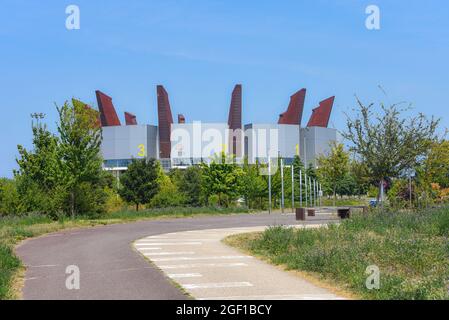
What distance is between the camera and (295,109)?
372 feet

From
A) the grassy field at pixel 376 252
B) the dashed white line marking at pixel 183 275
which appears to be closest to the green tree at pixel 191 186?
the grassy field at pixel 376 252

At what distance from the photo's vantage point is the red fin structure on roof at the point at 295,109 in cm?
11294

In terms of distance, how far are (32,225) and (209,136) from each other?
265ft

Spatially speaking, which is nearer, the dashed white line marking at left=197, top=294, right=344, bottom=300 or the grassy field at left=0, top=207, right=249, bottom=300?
the dashed white line marking at left=197, top=294, right=344, bottom=300

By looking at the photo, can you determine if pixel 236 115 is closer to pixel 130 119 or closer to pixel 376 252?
pixel 130 119

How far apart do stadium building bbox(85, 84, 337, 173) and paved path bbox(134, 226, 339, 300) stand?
87395 millimetres

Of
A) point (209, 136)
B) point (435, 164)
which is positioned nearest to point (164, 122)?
point (209, 136)

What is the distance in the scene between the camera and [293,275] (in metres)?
11.1

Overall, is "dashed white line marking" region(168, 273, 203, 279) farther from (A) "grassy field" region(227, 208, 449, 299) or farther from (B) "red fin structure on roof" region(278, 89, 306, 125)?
(B) "red fin structure on roof" region(278, 89, 306, 125)

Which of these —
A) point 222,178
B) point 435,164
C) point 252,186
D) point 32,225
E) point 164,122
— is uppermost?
point 164,122

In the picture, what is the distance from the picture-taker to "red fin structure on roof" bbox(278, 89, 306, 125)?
371 ft

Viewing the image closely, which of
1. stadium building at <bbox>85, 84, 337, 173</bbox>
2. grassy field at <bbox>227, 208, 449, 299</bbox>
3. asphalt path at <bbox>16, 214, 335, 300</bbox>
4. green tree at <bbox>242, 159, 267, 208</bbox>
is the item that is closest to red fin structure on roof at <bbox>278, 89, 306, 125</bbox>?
stadium building at <bbox>85, 84, 337, 173</bbox>

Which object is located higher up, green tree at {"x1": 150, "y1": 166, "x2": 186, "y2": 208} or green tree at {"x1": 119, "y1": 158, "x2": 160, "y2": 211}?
green tree at {"x1": 119, "y1": 158, "x2": 160, "y2": 211}
